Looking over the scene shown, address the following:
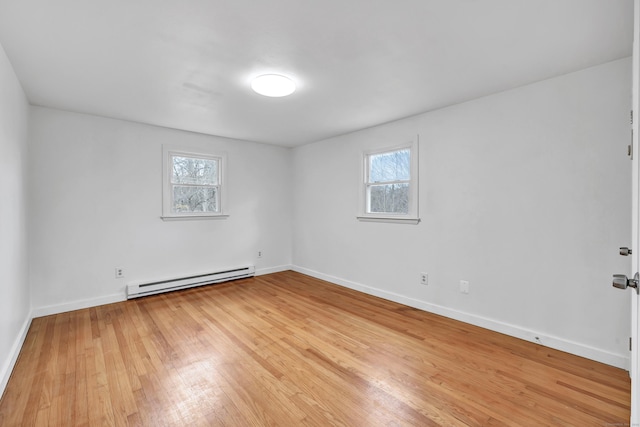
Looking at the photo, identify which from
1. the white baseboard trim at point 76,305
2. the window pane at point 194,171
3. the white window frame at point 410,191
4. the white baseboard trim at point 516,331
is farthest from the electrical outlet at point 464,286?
the white baseboard trim at point 76,305

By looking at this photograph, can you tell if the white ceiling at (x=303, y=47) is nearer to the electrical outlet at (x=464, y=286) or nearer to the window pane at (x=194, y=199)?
the window pane at (x=194, y=199)

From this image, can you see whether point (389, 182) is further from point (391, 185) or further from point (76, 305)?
point (76, 305)

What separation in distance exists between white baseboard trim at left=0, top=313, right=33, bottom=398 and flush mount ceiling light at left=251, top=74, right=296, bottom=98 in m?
2.80

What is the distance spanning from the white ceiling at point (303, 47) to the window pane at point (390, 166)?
714 mm

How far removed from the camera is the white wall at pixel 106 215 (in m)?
3.32

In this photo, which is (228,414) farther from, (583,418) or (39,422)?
(583,418)

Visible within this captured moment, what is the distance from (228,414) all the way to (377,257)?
271cm

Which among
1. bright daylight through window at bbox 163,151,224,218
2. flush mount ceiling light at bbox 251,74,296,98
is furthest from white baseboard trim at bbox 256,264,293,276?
flush mount ceiling light at bbox 251,74,296,98

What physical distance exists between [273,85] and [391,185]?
2071mm

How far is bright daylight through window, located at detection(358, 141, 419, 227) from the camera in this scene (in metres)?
3.57

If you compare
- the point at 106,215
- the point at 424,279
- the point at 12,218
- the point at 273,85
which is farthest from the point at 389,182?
the point at 12,218

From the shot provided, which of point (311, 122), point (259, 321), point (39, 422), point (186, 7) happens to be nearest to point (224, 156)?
point (311, 122)

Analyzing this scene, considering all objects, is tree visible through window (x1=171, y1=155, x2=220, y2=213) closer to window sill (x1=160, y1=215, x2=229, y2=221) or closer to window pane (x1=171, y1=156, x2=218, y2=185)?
window pane (x1=171, y1=156, x2=218, y2=185)

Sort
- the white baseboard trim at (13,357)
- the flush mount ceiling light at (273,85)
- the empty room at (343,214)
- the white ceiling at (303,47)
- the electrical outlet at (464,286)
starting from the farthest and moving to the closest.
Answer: the electrical outlet at (464,286) < the flush mount ceiling light at (273,85) < the white baseboard trim at (13,357) < the empty room at (343,214) < the white ceiling at (303,47)
